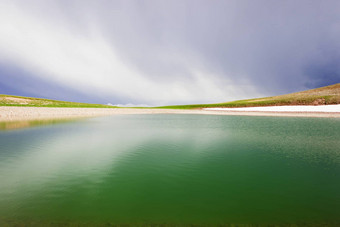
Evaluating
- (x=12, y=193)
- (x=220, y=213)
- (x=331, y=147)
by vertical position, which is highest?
(x=331, y=147)

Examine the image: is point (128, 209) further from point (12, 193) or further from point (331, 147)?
point (331, 147)

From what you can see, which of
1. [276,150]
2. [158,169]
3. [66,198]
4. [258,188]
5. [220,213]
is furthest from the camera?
[276,150]

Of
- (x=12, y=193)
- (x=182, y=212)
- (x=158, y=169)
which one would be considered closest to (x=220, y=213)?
(x=182, y=212)

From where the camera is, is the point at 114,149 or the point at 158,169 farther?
the point at 114,149

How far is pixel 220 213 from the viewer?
6.03 m

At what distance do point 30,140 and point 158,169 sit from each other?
1596cm

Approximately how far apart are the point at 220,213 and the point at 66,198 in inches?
251

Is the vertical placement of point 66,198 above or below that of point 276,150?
below

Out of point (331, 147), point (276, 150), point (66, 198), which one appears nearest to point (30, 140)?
point (66, 198)

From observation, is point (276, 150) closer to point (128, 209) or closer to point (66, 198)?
point (128, 209)

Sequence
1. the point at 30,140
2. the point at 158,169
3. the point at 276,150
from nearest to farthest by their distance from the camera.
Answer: the point at 158,169, the point at 276,150, the point at 30,140

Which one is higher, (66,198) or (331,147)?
(331,147)

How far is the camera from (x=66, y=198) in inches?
279

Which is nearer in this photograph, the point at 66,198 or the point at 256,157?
the point at 66,198
